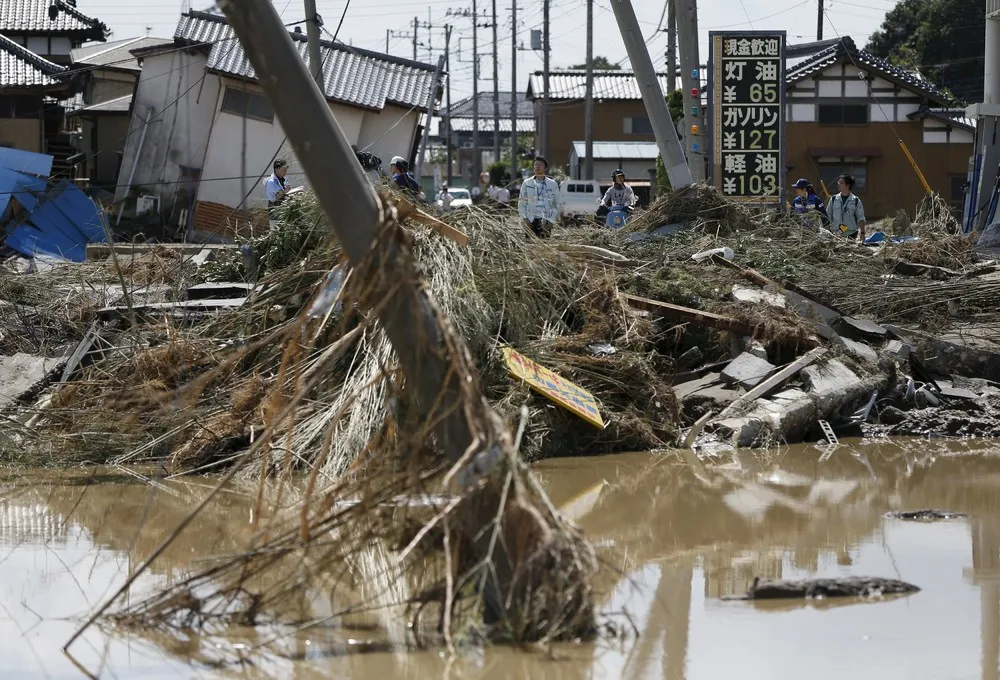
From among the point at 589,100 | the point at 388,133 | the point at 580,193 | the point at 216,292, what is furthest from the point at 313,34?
the point at 589,100

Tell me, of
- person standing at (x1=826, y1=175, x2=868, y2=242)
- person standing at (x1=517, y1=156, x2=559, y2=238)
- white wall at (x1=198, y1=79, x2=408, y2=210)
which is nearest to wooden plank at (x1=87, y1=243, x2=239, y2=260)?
person standing at (x1=517, y1=156, x2=559, y2=238)

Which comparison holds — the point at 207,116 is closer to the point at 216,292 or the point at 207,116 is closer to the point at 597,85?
the point at 216,292

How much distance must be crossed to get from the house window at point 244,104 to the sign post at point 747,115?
32.6 ft

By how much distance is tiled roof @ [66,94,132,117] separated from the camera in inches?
1114

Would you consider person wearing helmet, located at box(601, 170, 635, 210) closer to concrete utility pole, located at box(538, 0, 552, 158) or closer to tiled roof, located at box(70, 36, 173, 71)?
tiled roof, located at box(70, 36, 173, 71)

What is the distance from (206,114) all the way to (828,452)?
1752 centimetres

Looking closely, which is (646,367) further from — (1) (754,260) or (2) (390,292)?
(2) (390,292)

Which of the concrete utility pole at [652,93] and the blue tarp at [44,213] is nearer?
the concrete utility pole at [652,93]

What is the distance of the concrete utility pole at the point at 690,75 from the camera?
16.9 metres

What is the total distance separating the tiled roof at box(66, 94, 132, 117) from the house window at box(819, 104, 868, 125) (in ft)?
72.4

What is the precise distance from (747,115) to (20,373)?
11.1m

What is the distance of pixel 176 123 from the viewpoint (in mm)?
23438

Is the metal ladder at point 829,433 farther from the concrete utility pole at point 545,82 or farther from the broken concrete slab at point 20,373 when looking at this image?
the concrete utility pole at point 545,82

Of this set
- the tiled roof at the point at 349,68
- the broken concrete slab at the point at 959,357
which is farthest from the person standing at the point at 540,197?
the tiled roof at the point at 349,68
